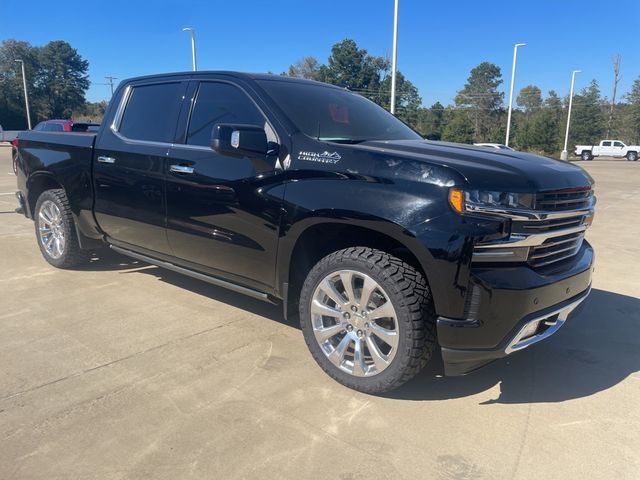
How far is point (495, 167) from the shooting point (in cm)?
276

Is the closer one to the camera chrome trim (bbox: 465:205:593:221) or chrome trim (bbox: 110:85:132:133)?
chrome trim (bbox: 465:205:593:221)

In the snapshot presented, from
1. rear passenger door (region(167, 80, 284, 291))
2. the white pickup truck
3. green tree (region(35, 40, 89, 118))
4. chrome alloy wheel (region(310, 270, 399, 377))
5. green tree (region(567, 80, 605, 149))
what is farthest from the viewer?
green tree (region(35, 40, 89, 118))

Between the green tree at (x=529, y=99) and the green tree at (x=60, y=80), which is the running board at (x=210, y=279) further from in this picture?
the green tree at (x=529, y=99)

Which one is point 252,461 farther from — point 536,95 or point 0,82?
point 536,95

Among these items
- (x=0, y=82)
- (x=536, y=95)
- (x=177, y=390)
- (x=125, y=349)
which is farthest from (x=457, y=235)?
(x=536, y=95)

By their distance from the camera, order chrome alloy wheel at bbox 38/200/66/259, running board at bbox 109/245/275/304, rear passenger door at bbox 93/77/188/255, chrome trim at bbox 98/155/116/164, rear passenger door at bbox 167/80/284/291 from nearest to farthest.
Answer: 1. rear passenger door at bbox 167/80/284/291
2. running board at bbox 109/245/275/304
3. rear passenger door at bbox 93/77/188/255
4. chrome trim at bbox 98/155/116/164
5. chrome alloy wheel at bbox 38/200/66/259

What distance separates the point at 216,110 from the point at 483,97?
84.1m

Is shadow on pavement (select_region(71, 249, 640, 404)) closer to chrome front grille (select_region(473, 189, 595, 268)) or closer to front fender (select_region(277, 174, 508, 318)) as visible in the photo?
chrome front grille (select_region(473, 189, 595, 268))

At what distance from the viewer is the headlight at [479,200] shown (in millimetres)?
2557

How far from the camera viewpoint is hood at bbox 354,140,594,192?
104 inches

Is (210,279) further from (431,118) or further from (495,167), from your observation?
(431,118)

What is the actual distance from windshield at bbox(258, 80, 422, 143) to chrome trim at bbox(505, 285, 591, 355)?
5.42 ft

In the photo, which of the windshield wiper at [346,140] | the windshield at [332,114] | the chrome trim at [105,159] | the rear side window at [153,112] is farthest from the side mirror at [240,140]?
the chrome trim at [105,159]

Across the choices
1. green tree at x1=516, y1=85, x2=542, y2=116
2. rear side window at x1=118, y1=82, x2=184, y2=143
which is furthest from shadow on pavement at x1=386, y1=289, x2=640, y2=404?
green tree at x1=516, y1=85, x2=542, y2=116
